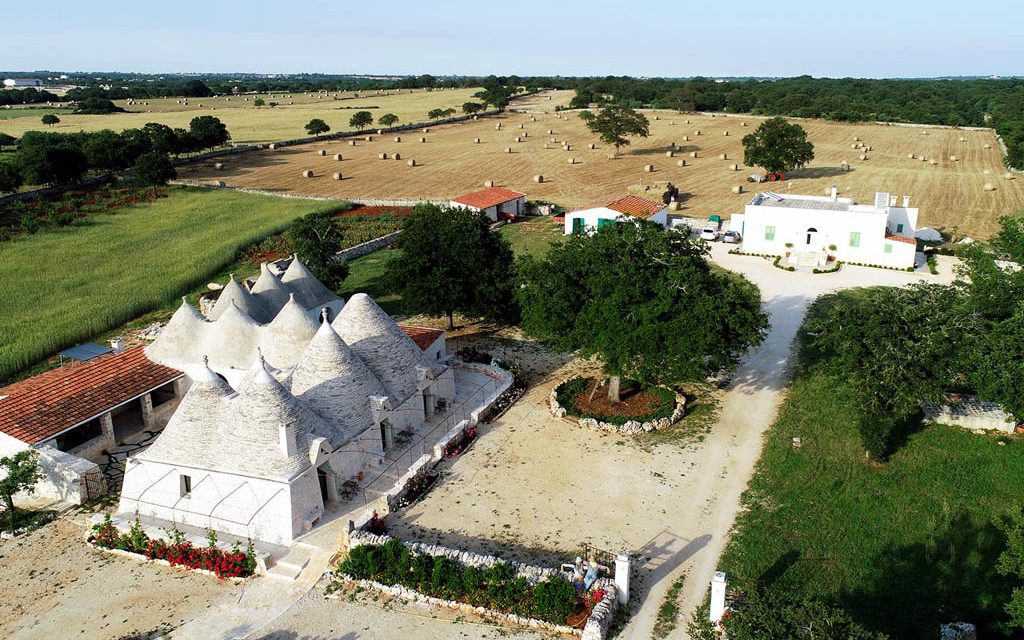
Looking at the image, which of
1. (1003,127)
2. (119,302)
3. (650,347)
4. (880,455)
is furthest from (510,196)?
(1003,127)

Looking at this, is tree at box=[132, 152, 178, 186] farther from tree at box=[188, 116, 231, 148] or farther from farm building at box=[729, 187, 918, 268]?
farm building at box=[729, 187, 918, 268]

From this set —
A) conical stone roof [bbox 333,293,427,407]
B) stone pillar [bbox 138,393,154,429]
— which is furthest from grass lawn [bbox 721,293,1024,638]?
stone pillar [bbox 138,393,154,429]

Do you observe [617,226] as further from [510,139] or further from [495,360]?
[510,139]

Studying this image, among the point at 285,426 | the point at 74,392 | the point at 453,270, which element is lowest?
the point at 74,392

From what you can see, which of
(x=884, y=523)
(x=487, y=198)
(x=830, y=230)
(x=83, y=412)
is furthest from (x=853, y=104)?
(x=83, y=412)

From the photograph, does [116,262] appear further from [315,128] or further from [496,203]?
[315,128]
